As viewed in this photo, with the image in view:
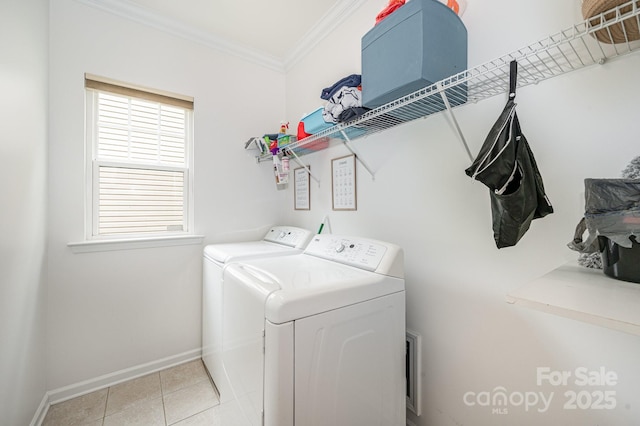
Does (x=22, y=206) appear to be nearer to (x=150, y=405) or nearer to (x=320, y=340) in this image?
(x=150, y=405)

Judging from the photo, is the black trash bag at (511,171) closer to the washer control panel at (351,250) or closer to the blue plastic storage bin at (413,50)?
the blue plastic storage bin at (413,50)

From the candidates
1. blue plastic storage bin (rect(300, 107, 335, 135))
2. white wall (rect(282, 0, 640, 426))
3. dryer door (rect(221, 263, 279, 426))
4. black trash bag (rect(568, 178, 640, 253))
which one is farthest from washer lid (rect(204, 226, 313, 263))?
black trash bag (rect(568, 178, 640, 253))

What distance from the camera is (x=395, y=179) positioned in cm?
155

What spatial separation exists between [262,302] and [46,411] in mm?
1874

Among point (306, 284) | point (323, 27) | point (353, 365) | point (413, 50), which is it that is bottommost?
point (353, 365)

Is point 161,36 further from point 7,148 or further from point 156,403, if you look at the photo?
point 156,403

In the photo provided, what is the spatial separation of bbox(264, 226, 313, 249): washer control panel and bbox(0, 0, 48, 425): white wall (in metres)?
1.48

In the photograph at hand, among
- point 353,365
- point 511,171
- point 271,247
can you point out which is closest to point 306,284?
point 353,365

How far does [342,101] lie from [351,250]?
0.79m

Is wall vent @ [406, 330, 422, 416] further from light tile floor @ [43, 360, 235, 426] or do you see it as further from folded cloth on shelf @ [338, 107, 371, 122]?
folded cloth on shelf @ [338, 107, 371, 122]

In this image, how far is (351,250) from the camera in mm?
1425

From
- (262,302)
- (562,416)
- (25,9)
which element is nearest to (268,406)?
(262,302)

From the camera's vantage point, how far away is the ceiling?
1.89 m

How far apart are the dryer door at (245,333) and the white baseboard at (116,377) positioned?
0.94 metres
